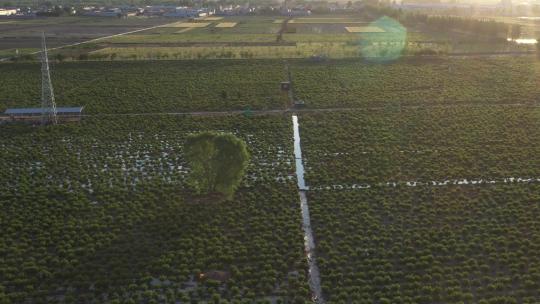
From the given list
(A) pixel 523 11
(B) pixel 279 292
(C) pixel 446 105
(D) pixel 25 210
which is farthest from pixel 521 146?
(A) pixel 523 11

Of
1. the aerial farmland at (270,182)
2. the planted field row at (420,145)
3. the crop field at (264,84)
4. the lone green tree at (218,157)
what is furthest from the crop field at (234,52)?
the lone green tree at (218,157)

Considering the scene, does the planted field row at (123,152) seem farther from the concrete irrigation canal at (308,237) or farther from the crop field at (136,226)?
the concrete irrigation canal at (308,237)

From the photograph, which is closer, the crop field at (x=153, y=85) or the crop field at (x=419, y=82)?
the crop field at (x=153, y=85)

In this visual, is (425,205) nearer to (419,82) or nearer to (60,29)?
(419,82)

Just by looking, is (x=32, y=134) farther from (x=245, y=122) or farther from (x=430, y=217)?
(x=430, y=217)

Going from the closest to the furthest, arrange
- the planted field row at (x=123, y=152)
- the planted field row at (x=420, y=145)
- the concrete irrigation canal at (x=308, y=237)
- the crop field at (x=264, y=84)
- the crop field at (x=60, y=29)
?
1. the concrete irrigation canal at (x=308, y=237)
2. the planted field row at (x=123, y=152)
3. the planted field row at (x=420, y=145)
4. the crop field at (x=264, y=84)
5. the crop field at (x=60, y=29)

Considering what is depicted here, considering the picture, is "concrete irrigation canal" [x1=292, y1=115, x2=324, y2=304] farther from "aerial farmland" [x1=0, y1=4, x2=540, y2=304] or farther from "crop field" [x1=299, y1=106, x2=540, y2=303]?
"crop field" [x1=299, y1=106, x2=540, y2=303]
